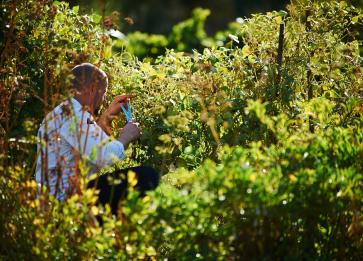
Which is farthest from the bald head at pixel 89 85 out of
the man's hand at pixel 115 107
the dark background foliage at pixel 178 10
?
the dark background foliage at pixel 178 10

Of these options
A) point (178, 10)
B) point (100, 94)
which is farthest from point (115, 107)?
point (178, 10)

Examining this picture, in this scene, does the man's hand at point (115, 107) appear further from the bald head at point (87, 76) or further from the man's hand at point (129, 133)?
the bald head at point (87, 76)

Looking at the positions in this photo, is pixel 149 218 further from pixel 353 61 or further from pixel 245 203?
pixel 353 61

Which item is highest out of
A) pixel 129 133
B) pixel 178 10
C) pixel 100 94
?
pixel 178 10

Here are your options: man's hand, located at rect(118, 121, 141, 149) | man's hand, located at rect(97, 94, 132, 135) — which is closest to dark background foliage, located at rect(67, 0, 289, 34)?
man's hand, located at rect(97, 94, 132, 135)

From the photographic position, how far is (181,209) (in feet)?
10.5

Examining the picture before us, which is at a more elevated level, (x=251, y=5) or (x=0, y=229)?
(x=251, y=5)

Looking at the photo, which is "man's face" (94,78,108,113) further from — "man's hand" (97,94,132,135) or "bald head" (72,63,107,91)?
"man's hand" (97,94,132,135)

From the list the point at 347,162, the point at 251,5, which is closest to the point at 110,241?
the point at 347,162

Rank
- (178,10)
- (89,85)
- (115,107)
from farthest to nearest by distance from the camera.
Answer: (178,10) → (115,107) → (89,85)

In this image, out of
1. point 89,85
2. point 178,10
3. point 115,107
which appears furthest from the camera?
point 178,10

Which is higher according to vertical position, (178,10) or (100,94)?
(178,10)

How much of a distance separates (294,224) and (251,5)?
1227cm

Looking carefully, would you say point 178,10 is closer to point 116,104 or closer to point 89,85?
point 116,104
